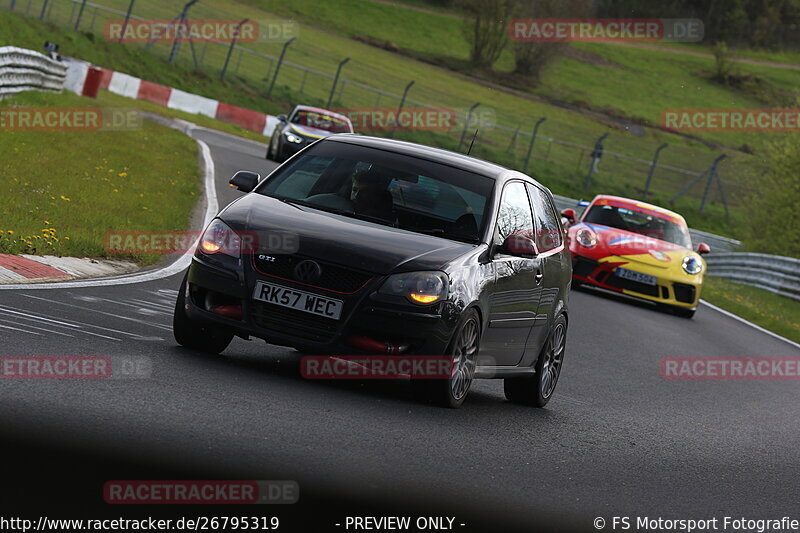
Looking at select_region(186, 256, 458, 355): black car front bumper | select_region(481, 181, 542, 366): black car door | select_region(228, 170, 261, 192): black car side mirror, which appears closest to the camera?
select_region(186, 256, 458, 355): black car front bumper

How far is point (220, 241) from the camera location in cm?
787

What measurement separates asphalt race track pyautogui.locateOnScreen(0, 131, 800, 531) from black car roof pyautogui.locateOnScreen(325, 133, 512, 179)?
1.49 m

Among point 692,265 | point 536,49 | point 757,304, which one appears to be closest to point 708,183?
point 757,304

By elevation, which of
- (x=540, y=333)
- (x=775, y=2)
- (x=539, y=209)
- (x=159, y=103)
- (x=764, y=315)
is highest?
(x=775, y=2)

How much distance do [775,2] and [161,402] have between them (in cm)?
11803

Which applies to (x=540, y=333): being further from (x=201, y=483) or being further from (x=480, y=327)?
(x=201, y=483)

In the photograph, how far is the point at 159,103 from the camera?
136ft

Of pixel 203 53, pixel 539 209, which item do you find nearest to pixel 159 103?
pixel 203 53
